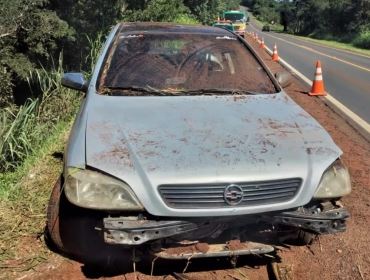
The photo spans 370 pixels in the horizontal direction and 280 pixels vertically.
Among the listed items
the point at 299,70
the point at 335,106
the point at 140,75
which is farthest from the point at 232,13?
the point at 140,75

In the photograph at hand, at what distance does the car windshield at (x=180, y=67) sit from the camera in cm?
436

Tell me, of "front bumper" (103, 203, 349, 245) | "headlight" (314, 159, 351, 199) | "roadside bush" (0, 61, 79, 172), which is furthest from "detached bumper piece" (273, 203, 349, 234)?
"roadside bush" (0, 61, 79, 172)

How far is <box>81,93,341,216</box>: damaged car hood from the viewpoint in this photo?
3.10 m

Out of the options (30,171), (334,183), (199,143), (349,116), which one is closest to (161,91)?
(199,143)

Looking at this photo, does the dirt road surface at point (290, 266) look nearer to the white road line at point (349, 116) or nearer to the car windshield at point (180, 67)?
the car windshield at point (180, 67)

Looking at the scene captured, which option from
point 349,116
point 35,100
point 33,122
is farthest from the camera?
point 349,116

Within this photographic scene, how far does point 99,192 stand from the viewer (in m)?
3.12

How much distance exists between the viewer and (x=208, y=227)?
3207mm

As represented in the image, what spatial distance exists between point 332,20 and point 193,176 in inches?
2692

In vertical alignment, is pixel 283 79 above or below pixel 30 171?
above

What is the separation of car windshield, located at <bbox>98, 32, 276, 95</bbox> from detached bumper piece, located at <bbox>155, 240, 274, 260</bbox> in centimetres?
148

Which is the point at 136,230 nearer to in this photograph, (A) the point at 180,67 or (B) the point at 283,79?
(A) the point at 180,67

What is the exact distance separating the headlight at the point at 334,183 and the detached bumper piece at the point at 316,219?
0.11m

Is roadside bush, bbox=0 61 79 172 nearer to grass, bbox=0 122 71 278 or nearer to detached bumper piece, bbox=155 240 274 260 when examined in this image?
grass, bbox=0 122 71 278
